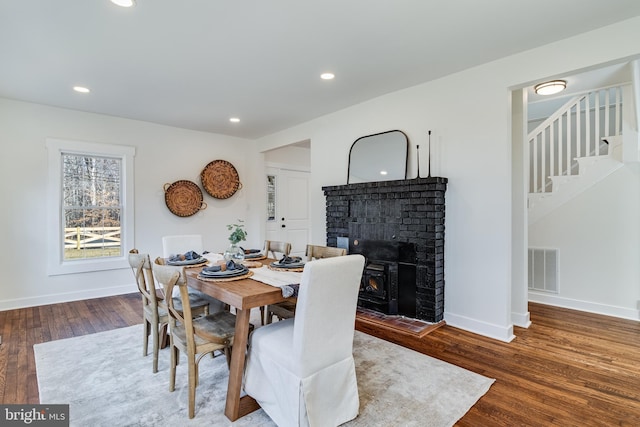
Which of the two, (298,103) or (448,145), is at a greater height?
(298,103)

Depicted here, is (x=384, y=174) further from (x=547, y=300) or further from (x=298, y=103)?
(x=547, y=300)

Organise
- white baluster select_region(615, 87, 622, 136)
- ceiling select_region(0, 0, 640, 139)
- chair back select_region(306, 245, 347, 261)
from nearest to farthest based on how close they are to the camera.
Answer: ceiling select_region(0, 0, 640, 139) < chair back select_region(306, 245, 347, 261) < white baluster select_region(615, 87, 622, 136)

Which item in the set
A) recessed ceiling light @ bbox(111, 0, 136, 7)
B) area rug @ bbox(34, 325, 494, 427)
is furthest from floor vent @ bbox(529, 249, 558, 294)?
recessed ceiling light @ bbox(111, 0, 136, 7)

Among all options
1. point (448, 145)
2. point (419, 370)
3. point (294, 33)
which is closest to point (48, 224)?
point (294, 33)

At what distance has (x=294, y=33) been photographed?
8.12 ft

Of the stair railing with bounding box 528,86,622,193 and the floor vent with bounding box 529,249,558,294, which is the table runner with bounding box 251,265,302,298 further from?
the stair railing with bounding box 528,86,622,193

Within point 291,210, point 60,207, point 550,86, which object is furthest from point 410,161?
point 60,207

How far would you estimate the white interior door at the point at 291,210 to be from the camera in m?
6.55

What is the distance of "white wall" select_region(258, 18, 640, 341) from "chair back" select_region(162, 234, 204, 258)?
98.9 inches

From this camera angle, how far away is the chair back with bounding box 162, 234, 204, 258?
10.7ft

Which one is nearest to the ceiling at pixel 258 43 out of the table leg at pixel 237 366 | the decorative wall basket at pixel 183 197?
the decorative wall basket at pixel 183 197

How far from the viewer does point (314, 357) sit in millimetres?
1653

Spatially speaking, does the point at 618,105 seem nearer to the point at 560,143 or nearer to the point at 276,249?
the point at 560,143

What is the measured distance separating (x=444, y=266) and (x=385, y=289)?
69cm
